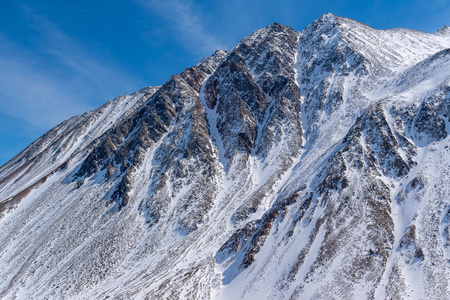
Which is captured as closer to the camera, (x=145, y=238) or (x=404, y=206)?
(x=404, y=206)

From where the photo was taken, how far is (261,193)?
204 feet

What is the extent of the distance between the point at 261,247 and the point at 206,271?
9.41 meters

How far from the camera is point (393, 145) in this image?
52.2 meters

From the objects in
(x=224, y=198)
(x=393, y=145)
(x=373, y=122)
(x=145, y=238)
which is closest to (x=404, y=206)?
(x=393, y=145)

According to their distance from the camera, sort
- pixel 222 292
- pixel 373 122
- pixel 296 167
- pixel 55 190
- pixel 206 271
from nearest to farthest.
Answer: pixel 222 292 < pixel 206 271 < pixel 373 122 < pixel 296 167 < pixel 55 190

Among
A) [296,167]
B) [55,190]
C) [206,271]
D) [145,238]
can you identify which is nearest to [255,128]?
[296,167]

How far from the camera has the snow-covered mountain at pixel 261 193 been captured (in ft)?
126

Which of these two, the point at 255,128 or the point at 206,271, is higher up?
the point at 255,128

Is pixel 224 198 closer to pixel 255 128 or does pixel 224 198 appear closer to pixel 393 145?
pixel 255 128

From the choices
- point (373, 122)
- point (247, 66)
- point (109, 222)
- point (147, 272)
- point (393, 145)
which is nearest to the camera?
point (147, 272)

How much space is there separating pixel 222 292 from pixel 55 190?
212 feet

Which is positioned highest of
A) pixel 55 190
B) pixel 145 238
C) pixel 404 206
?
pixel 55 190

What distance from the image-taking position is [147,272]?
48031 millimetres

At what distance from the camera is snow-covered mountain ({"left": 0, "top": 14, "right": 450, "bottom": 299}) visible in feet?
126
